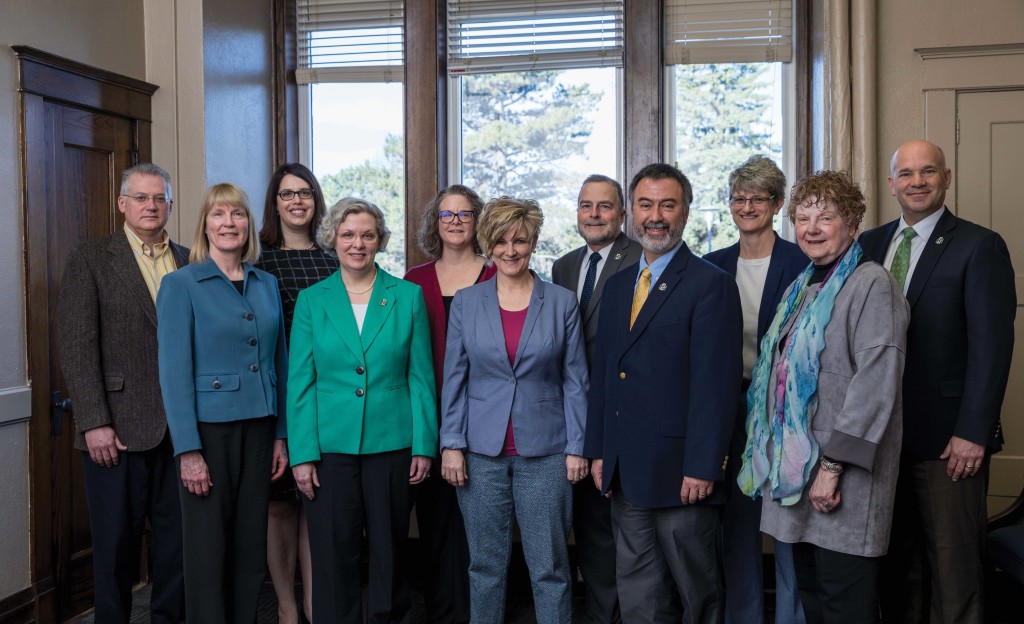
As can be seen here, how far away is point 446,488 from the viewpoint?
3.02 m

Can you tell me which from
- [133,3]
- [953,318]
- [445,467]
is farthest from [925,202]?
[133,3]

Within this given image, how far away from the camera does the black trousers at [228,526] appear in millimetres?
2652

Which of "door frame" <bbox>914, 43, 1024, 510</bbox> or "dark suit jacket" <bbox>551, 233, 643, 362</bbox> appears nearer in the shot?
"dark suit jacket" <bbox>551, 233, 643, 362</bbox>

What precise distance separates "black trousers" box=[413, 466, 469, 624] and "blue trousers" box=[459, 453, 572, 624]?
1.03 feet

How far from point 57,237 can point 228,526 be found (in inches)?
60.3

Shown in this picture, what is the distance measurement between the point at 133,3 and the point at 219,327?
6.74 ft

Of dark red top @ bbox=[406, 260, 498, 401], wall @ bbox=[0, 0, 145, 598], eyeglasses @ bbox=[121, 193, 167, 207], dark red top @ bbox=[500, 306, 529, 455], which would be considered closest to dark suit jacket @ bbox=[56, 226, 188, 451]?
eyeglasses @ bbox=[121, 193, 167, 207]

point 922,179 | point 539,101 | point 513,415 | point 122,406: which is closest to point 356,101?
point 539,101

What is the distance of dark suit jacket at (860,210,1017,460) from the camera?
7.92 feet

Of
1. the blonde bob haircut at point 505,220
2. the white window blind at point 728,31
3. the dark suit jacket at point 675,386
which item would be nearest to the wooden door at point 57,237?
the blonde bob haircut at point 505,220

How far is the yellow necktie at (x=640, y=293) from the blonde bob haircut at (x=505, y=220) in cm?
39

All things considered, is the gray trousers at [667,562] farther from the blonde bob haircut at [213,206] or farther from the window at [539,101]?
the window at [539,101]

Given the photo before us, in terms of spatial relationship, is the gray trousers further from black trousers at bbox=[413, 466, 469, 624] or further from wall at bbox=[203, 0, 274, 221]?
wall at bbox=[203, 0, 274, 221]

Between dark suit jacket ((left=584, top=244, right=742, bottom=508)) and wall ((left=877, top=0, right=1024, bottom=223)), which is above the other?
wall ((left=877, top=0, right=1024, bottom=223))
